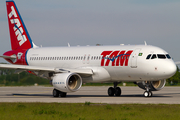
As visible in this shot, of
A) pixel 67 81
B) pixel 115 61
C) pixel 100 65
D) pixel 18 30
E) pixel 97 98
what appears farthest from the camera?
pixel 18 30

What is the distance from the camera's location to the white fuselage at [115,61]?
2827 centimetres

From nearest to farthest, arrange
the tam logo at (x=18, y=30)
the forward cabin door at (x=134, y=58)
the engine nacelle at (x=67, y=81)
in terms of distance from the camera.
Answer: the forward cabin door at (x=134, y=58), the engine nacelle at (x=67, y=81), the tam logo at (x=18, y=30)

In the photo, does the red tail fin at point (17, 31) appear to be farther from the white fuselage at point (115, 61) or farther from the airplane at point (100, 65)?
the white fuselage at point (115, 61)

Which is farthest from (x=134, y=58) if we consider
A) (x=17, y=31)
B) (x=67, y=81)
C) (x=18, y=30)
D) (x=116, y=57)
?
(x=17, y=31)

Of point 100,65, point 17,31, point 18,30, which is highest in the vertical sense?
point 18,30

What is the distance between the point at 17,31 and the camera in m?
40.0

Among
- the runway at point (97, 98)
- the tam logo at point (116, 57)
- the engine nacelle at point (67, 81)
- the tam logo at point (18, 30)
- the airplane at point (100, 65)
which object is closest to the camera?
the runway at point (97, 98)

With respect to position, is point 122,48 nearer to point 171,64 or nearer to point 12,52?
point 171,64

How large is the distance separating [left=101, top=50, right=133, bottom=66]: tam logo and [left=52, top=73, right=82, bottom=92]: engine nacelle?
2925 millimetres

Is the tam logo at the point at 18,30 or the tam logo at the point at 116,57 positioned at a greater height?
the tam logo at the point at 18,30

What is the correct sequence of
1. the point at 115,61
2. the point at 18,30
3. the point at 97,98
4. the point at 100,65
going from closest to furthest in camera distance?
the point at 97,98 → the point at 115,61 → the point at 100,65 → the point at 18,30

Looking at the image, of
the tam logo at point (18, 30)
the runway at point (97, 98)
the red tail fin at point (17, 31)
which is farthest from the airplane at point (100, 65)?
the tam logo at point (18, 30)

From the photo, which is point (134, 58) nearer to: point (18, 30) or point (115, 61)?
point (115, 61)

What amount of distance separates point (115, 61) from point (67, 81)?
15.4 ft
